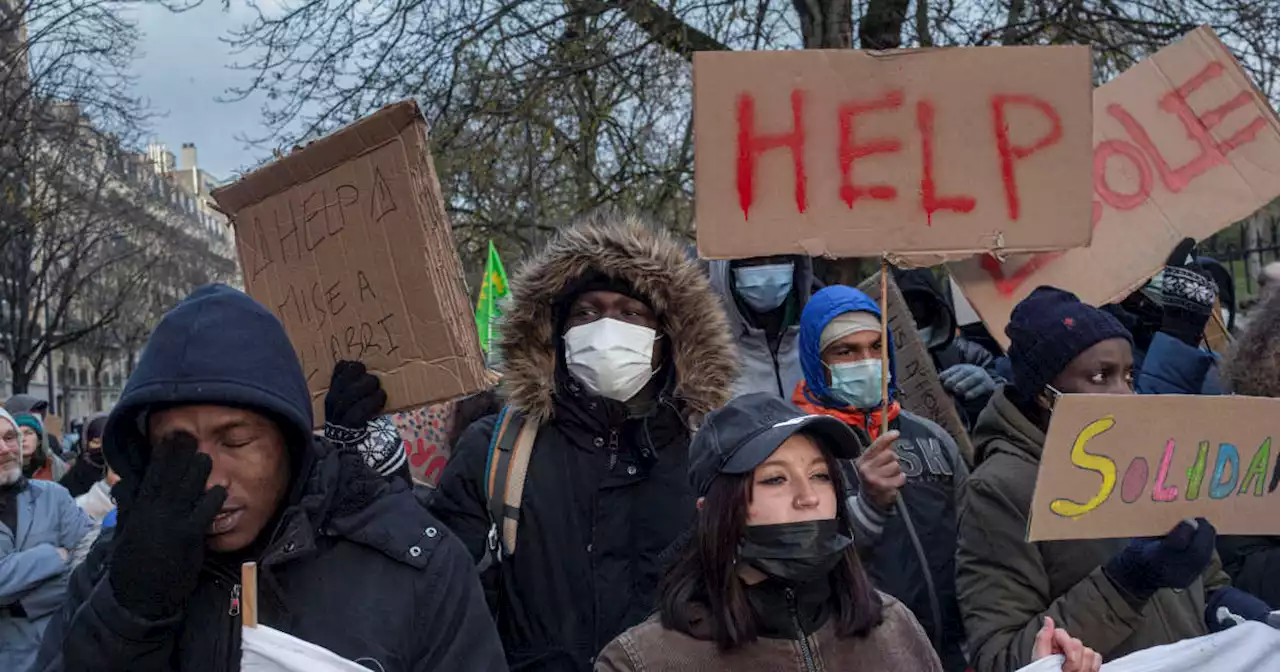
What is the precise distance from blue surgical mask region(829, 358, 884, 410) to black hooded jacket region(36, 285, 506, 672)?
5.29 ft

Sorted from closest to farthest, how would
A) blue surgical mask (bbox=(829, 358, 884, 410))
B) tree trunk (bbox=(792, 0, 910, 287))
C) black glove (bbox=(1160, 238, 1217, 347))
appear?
blue surgical mask (bbox=(829, 358, 884, 410)), black glove (bbox=(1160, 238, 1217, 347)), tree trunk (bbox=(792, 0, 910, 287))

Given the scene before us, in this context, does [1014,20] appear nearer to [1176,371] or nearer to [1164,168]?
[1164,168]

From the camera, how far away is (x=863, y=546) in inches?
115

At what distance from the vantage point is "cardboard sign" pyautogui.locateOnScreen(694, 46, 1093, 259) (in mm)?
3033

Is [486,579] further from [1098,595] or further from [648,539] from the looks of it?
[1098,595]

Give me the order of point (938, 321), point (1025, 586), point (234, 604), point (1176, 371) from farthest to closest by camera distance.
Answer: point (938, 321) < point (1176, 371) < point (1025, 586) < point (234, 604)

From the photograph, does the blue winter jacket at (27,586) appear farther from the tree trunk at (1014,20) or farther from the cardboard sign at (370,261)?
the tree trunk at (1014,20)

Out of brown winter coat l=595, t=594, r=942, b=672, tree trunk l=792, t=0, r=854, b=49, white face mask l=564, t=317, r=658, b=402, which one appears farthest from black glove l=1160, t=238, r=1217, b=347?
tree trunk l=792, t=0, r=854, b=49

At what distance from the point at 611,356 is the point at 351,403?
695 mm

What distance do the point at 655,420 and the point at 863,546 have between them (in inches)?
24.6

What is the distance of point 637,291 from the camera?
3.21 m

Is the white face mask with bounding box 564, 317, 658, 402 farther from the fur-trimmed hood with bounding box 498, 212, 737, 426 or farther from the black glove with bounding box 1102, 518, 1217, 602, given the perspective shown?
the black glove with bounding box 1102, 518, 1217, 602

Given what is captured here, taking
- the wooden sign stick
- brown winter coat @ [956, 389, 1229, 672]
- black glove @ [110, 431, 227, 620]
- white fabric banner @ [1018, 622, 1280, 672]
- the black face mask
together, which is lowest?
white fabric banner @ [1018, 622, 1280, 672]

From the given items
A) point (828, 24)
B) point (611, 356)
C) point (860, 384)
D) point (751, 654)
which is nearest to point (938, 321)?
point (860, 384)
